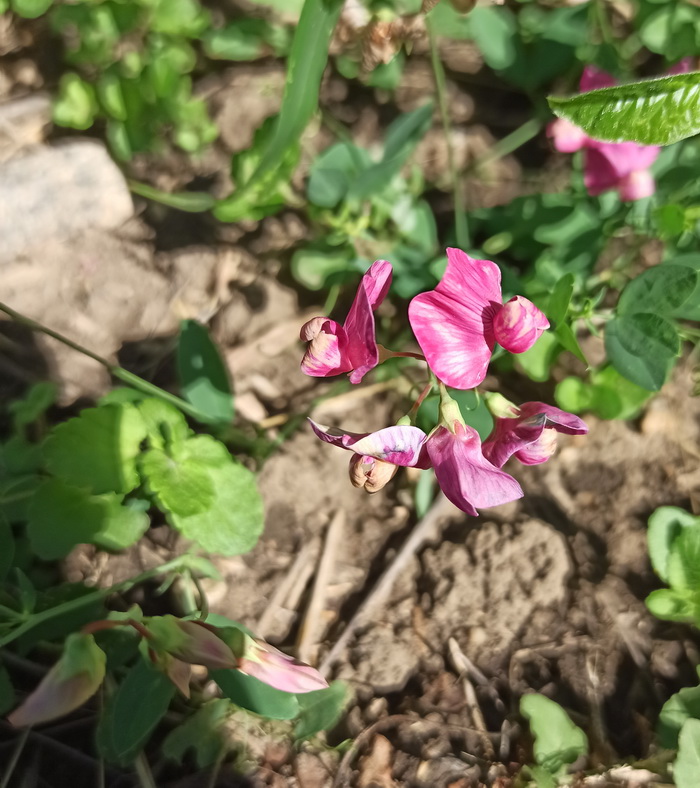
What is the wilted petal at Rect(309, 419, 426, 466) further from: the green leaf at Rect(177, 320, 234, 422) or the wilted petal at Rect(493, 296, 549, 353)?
the green leaf at Rect(177, 320, 234, 422)

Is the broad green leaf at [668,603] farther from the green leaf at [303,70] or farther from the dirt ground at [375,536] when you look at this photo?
the green leaf at [303,70]

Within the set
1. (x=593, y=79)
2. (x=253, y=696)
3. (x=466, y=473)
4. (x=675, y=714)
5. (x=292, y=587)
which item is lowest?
(x=675, y=714)

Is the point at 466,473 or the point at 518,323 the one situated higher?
the point at 518,323

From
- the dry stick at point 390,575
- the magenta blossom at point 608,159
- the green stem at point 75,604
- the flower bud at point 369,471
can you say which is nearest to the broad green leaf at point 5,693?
the green stem at point 75,604

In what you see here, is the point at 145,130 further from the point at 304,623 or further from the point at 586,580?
the point at 586,580

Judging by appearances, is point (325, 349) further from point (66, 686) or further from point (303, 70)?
point (66, 686)

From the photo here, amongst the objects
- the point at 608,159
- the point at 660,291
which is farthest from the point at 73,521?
the point at 608,159
